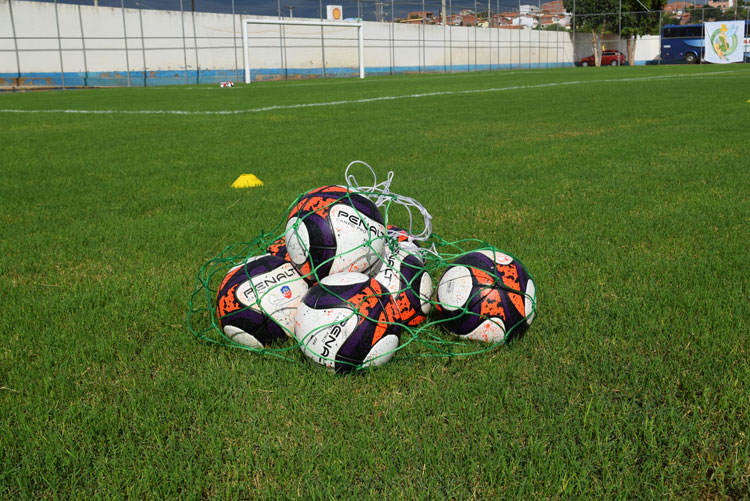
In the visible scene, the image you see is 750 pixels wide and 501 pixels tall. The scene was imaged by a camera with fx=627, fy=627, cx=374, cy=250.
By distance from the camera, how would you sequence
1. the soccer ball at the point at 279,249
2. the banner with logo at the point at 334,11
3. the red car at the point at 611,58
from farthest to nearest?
the red car at the point at 611,58 < the banner with logo at the point at 334,11 < the soccer ball at the point at 279,249

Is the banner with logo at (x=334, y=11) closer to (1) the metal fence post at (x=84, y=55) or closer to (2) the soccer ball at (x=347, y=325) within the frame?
(1) the metal fence post at (x=84, y=55)

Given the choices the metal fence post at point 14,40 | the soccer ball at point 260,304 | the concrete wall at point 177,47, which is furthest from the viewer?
the concrete wall at point 177,47

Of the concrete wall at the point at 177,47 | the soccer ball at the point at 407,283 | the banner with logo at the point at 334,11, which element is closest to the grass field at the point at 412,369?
the soccer ball at the point at 407,283

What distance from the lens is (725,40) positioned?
46.2 meters

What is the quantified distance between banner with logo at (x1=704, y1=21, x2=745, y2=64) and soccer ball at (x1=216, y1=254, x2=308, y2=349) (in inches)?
2065

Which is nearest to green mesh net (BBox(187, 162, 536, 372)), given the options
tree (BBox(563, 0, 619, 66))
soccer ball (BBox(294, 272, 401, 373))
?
soccer ball (BBox(294, 272, 401, 373))

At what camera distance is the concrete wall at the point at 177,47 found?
31422 millimetres

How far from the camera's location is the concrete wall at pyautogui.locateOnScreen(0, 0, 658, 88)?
103 feet

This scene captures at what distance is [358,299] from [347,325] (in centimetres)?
12

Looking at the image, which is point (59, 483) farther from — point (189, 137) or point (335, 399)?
point (189, 137)

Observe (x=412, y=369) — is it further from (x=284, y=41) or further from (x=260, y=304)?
(x=284, y=41)

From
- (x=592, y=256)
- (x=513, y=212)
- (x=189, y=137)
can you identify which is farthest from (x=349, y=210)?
(x=189, y=137)

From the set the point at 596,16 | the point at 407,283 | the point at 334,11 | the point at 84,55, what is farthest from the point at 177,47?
the point at 407,283

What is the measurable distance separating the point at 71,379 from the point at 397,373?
1224mm
